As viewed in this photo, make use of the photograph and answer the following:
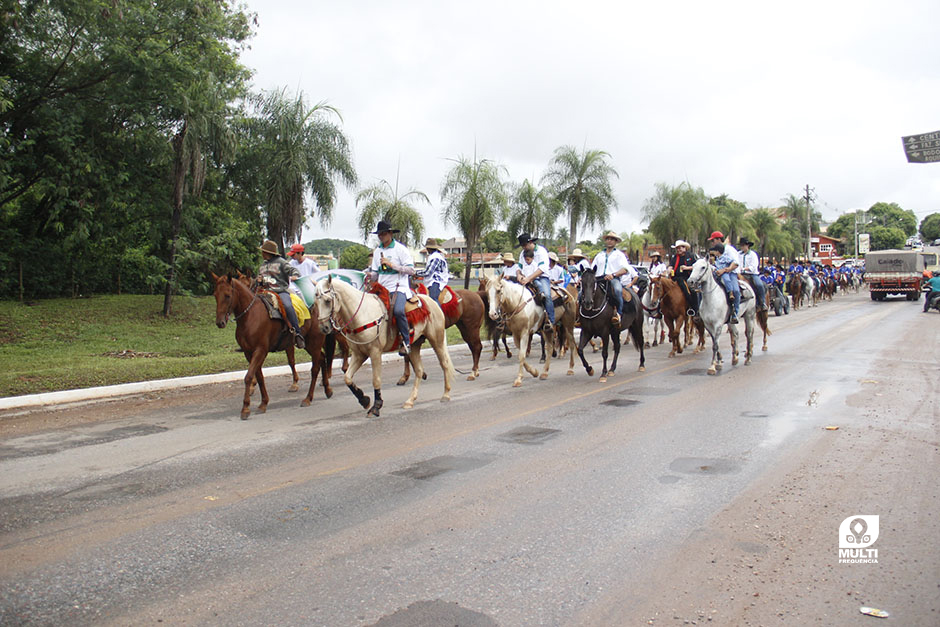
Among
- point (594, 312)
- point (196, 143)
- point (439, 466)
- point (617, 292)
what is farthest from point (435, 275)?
point (196, 143)

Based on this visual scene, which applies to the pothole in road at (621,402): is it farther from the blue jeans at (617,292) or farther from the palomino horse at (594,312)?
the blue jeans at (617,292)

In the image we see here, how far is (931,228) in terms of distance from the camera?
130125mm

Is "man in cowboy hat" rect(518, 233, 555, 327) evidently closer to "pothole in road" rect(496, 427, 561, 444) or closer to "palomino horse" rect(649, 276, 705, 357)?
"palomino horse" rect(649, 276, 705, 357)

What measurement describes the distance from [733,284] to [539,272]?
4.51 meters

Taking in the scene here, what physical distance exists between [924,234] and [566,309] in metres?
150

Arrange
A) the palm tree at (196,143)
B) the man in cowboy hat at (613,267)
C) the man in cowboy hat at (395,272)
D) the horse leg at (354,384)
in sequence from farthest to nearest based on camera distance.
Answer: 1. the palm tree at (196,143)
2. the man in cowboy hat at (613,267)
3. the man in cowboy hat at (395,272)
4. the horse leg at (354,384)

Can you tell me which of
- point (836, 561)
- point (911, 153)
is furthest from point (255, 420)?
point (911, 153)

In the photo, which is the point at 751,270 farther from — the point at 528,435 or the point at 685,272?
the point at 528,435

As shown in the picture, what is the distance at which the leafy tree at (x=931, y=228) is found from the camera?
128000 millimetres

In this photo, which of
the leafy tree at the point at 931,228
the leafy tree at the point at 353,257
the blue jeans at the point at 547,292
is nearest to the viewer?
the blue jeans at the point at 547,292

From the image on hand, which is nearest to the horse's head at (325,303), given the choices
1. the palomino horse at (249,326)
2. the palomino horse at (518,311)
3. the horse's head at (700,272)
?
the palomino horse at (249,326)

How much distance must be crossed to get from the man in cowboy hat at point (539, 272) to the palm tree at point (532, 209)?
62.3 feet

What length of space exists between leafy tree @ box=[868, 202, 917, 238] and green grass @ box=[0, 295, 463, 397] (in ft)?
460

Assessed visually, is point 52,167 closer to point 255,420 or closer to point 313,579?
point 255,420
